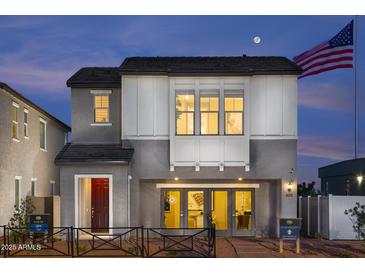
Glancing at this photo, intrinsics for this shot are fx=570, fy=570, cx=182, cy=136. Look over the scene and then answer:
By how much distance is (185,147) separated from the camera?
23.1 metres

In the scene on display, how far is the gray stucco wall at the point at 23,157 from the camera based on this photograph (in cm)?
2327

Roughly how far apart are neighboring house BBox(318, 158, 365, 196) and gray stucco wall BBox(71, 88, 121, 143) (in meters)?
14.6

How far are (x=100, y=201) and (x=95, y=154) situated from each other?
2.78 m

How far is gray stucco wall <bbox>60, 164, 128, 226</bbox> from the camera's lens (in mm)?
22453

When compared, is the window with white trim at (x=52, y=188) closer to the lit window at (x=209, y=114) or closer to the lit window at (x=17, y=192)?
the lit window at (x=17, y=192)

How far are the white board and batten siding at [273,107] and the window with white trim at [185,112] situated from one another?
2525mm

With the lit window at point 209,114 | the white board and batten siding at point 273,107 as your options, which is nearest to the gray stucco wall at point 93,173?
the lit window at point 209,114

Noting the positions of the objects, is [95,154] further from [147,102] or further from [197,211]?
[197,211]

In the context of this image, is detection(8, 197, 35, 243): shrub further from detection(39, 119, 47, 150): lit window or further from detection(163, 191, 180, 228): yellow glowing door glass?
detection(163, 191, 180, 228): yellow glowing door glass

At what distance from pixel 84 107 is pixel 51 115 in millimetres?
6150

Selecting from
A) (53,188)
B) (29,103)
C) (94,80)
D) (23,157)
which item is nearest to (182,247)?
(94,80)

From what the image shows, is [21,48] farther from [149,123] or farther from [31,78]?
[149,123]

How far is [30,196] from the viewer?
85.5 ft
